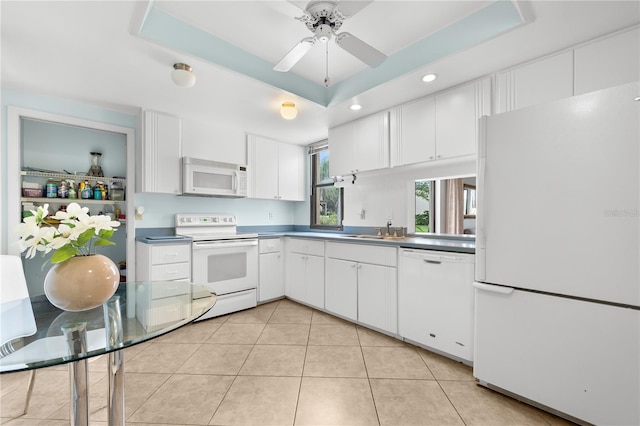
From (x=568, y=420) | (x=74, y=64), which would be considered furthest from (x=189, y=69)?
(x=568, y=420)

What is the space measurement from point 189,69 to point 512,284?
2670 mm

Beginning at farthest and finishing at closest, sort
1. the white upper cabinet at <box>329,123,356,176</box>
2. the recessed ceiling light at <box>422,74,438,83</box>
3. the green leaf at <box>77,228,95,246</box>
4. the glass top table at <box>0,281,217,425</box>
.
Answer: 1. the white upper cabinet at <box>329,123,356,176</box>
2. the recessed ceiling light at <box>422,74,438,83</box>
3. the green leaf at <box>77,228,95,246</box>
4. the glass top table at <box>0,281,217,425</box>

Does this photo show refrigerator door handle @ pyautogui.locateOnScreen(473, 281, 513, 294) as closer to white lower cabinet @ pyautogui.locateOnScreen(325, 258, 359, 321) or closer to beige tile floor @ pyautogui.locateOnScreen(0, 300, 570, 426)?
beige tile floor @ pyautogui.locateOnScreen(0, 300, 570, 426)

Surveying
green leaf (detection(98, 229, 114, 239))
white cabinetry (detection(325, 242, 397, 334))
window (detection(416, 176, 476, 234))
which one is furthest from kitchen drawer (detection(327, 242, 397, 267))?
green leaf (detection(98, 229, 114, 239))

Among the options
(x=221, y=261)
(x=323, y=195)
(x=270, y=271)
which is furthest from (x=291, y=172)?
(x=221, y=261)

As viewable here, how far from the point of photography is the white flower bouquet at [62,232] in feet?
3.27

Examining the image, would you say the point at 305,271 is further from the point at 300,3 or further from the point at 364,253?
the point at 300,3

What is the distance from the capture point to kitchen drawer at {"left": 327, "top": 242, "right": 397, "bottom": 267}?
2490 millimetres

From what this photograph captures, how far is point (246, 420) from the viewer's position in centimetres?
151

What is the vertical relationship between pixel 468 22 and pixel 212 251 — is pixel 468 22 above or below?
above

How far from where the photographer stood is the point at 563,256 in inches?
57.9

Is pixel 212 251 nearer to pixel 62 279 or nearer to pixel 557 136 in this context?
pixel 62 279

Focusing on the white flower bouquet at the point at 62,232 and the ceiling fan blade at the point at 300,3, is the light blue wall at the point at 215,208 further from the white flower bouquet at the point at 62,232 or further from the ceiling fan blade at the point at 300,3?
the ceiling fan blade at the point at 300,3

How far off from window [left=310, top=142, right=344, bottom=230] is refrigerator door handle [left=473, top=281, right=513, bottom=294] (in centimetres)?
226
